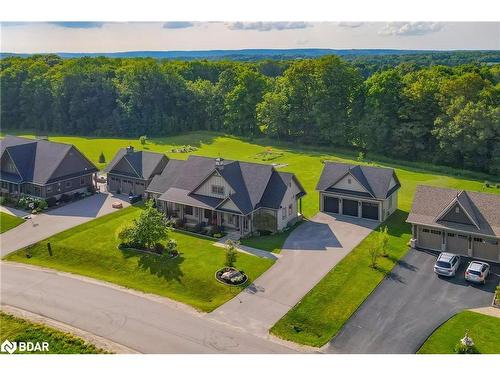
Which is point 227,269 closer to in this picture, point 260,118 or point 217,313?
point 217,313

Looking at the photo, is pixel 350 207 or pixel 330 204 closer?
pixel 350 207

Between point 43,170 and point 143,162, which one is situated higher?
point 143,162

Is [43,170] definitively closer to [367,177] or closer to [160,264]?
[160,264]

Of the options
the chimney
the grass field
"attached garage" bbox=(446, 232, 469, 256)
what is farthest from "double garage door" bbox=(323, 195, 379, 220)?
the chimney

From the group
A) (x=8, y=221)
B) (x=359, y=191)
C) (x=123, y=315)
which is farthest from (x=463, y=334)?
(x=8, y=221)

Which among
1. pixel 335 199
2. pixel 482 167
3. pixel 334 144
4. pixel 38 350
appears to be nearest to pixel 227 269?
pixel 38 350

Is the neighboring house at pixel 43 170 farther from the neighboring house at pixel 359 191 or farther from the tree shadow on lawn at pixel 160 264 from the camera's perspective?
the neighboring house at pixel 359 191
